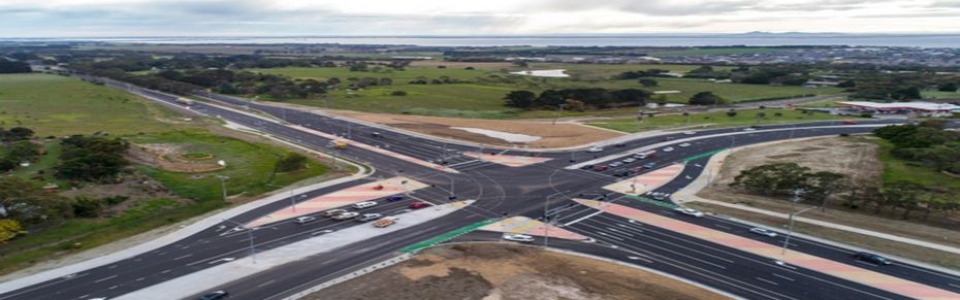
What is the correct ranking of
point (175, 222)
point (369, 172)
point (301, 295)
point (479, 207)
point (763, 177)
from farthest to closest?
point (369, 172) → point (763, 177) → point (479, 207) → point (175, 222) → point (301, 295)

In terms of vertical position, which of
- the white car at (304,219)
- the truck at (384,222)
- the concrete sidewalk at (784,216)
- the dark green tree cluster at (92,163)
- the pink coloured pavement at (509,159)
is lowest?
the white car at (304,219)

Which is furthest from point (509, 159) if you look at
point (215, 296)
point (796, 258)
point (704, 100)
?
point (704, 100)

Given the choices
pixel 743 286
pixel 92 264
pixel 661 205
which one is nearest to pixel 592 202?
pixel 661 205

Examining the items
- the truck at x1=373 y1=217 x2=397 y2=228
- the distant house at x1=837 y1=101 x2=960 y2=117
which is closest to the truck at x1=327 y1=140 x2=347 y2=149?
the truck at x1=373 y1=217 x2=397 y2=228

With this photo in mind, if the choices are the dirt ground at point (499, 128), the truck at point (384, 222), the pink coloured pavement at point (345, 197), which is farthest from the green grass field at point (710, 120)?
the truck at point (384, 222)

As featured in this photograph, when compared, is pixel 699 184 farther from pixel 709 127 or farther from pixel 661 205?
pixel 709 127

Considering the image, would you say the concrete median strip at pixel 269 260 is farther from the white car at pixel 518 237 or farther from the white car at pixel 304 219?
the white car at pixel 518 237

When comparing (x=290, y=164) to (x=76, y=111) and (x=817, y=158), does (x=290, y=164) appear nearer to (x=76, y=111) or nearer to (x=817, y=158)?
(x=817, y=158)
